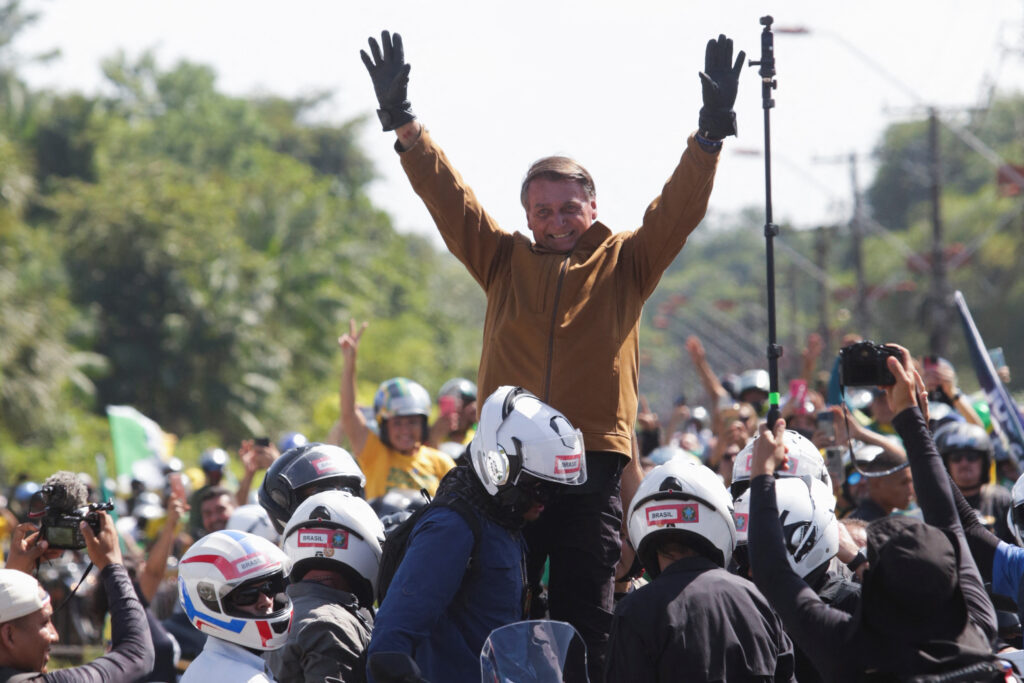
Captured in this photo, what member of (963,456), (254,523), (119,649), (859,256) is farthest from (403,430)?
(859,256)

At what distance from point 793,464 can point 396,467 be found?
3.71 m

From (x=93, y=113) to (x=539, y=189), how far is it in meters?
51.4

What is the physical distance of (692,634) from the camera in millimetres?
4676

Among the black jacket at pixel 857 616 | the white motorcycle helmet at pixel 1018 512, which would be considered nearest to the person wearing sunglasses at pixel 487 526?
the black jacket at pixel 857 616

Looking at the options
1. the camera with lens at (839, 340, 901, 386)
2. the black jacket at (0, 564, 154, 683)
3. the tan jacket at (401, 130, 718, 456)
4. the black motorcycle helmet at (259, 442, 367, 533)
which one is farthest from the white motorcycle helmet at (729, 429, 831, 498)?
the black jacket at (0, 564, 154, 683)

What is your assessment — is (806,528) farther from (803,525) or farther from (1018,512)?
(1018,512)

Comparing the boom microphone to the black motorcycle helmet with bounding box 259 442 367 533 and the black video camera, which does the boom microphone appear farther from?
the black motorcycle helmet with bounding box 259 442 367 533

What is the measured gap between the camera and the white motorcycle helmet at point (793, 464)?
6.34m

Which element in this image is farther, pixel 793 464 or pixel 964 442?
pixel 964 442

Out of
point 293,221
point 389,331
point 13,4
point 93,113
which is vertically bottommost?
point 389,331

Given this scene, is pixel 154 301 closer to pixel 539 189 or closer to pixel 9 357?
pixel 9 357

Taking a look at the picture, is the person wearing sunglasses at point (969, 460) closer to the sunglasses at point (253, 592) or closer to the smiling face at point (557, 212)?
the smiling face at point (557, 212)

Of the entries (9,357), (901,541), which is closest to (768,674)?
(901,541)

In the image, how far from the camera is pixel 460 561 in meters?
4.94
